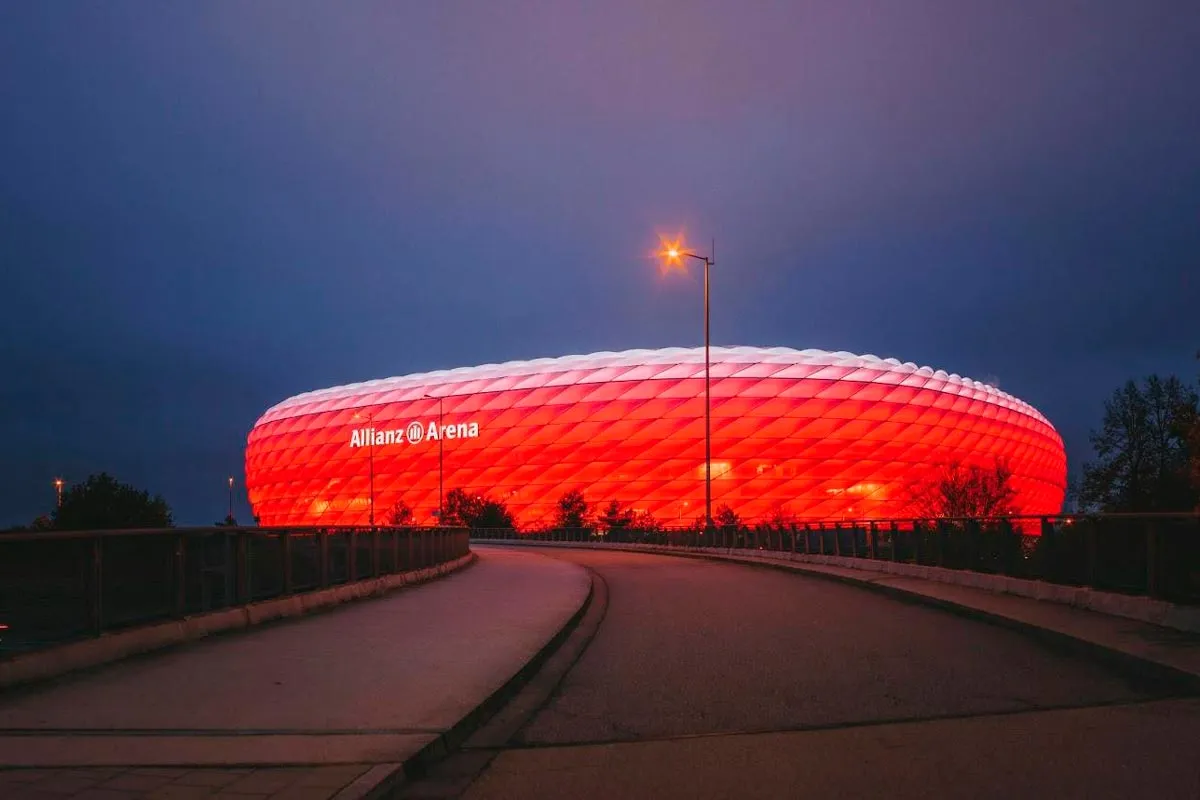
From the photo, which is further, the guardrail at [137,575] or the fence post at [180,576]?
the fence post at [180,576]

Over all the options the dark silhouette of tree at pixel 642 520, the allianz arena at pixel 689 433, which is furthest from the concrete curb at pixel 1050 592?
the allianz arena at pixel 689 433

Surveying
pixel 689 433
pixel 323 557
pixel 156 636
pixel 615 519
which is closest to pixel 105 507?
pixel 323 557

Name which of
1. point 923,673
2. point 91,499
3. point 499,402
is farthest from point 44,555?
point 499,402

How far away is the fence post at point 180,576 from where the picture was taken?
10.3 meters

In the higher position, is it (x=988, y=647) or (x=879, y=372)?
(x=879, y=372)

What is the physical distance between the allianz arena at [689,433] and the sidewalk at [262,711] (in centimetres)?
6777

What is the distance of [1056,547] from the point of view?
14016 mm

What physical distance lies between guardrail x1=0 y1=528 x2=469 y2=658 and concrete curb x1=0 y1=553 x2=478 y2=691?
0.42 feet

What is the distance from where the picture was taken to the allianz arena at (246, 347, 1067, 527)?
3255 inches

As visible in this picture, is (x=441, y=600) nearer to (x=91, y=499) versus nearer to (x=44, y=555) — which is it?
(x=44, y=555)

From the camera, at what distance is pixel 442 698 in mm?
7672

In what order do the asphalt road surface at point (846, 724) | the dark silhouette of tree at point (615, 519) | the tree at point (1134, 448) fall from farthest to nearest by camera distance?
the dark silhouette of tree at point (615, 519)
the tree at point (1134, 448)
the asphalt road surface at point (846, 724)

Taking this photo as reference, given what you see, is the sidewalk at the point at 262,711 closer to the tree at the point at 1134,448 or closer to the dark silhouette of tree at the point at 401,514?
the tree at the point at 1134,448

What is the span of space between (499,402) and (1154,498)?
6892 centimetres
